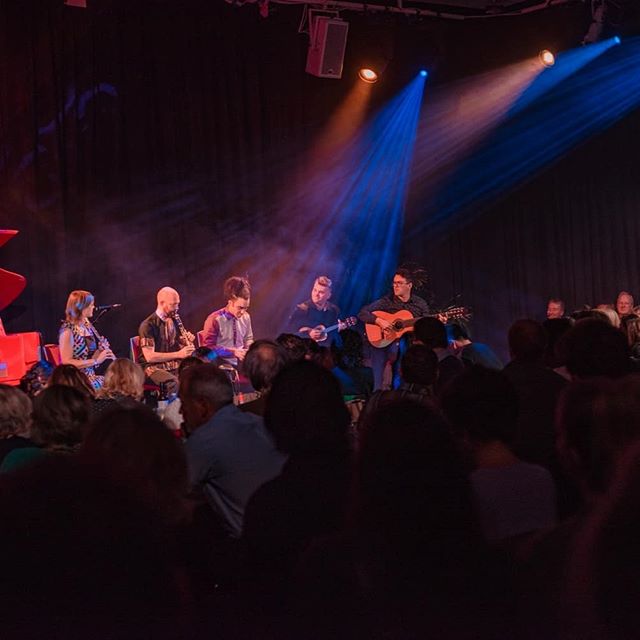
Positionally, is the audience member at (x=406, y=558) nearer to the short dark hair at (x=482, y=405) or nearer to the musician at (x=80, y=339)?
the short dark hair at (x=482, y=405)

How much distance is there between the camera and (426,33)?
1137 cm

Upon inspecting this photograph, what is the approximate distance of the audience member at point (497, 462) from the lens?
7.32 feet

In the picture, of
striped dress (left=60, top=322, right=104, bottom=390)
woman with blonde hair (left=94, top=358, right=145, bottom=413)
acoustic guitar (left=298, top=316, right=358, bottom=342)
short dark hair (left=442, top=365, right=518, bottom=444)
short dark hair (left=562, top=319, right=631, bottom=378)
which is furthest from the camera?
acoustic guitar (left=298, top=316, right=358, bottom=342)

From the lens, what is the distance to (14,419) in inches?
126

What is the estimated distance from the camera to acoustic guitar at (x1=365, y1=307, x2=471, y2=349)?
9625 millimetres

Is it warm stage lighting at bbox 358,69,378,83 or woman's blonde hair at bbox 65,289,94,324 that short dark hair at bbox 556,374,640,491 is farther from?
warm stage lighting at bbox 358,69,378,83

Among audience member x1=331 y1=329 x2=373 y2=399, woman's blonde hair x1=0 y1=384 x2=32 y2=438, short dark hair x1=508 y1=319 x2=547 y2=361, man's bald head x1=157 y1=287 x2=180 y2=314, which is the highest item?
short dark hair x1=508 y1=319 x2=547 y2=361

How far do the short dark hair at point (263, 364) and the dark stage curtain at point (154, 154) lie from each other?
20.2 ft

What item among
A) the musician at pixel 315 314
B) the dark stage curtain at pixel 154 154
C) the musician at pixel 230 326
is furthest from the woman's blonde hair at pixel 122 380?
the musician at pixel 315 314

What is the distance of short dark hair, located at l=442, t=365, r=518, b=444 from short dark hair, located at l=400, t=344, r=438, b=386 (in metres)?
1.57

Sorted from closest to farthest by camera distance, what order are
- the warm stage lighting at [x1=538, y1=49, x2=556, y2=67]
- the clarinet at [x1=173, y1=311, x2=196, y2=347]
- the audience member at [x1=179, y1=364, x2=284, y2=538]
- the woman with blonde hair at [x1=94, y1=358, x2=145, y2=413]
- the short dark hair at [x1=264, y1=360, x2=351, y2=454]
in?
the short dark hair at [x1=264, y1=360, x2=351, y2=454] → the audience member at [x1=179, y1=364, x2=284, y2=538] → the woman with blonde hair at [x1=94, y1=358, x2=145, y2=413] → the clarinet at [x1=173, y1=311, x2=196, y2=347] → the warm stage lighting at [x1=538, y1=49, x2=556, y2=67]

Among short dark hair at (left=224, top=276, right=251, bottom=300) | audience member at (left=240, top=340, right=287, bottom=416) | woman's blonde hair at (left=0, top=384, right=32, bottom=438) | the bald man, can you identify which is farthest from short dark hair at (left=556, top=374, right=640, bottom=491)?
short dark hair at (left=224, top=276, right=251, bottom=300)

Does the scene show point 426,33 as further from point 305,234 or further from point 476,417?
point 476,417

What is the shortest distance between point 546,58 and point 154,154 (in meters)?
5.35
